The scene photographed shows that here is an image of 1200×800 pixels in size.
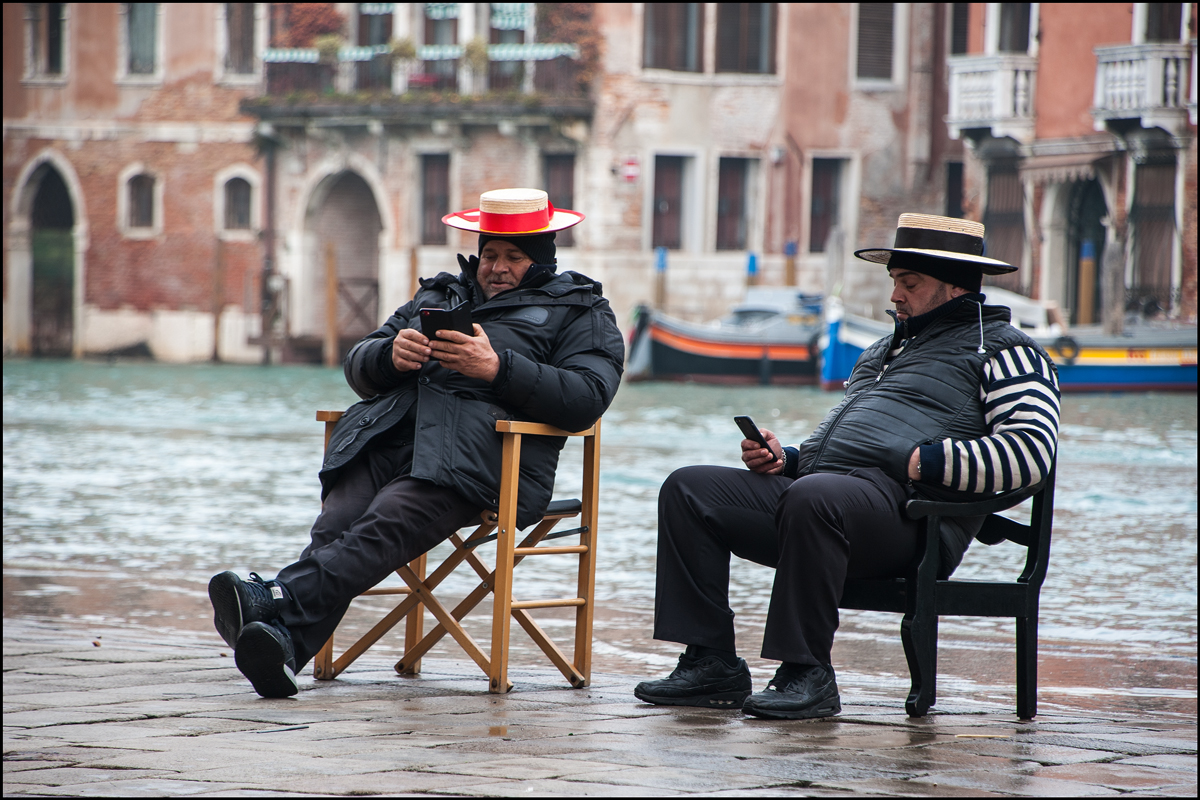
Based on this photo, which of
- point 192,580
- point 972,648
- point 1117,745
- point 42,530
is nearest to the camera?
point 1117,745

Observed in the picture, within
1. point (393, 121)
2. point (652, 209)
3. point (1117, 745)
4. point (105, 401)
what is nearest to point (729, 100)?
point (652, 209)

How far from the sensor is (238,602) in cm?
396

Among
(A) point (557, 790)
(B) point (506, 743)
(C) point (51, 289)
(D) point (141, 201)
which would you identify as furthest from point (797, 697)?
(C) point (51, 289)

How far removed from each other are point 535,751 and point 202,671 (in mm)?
1467

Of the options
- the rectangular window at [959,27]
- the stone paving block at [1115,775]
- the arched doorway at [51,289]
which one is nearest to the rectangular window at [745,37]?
the rectangular window at [959,27]

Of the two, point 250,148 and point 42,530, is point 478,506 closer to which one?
point 42,530

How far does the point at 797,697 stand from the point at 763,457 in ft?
2.12

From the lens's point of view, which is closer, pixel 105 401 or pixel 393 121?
pixel 105 401

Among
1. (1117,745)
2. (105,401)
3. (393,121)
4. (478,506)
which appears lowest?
(105,401)

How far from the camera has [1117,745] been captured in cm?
363

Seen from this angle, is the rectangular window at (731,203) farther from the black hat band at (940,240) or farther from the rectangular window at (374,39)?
the black hat band at (940,240)

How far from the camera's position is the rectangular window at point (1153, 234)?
25078 millimetres

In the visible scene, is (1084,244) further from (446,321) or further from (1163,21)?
(446,321)

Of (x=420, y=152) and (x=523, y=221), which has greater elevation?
(x=420, y=152)
